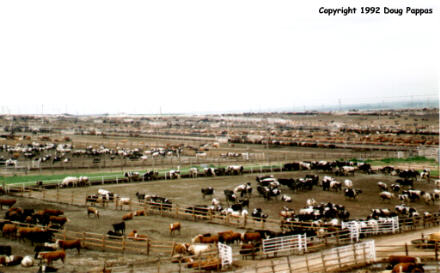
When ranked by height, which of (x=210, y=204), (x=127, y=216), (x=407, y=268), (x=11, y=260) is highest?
(x=407, y=268)

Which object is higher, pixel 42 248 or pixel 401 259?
pixel 401 259

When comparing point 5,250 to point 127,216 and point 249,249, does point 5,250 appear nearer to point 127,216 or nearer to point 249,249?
point 127,216

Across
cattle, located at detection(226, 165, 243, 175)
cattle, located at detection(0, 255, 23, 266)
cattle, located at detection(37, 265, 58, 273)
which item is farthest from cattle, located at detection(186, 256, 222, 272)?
cattle, located at detection(226, 165, 243, 175)

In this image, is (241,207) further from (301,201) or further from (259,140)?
(259,140)

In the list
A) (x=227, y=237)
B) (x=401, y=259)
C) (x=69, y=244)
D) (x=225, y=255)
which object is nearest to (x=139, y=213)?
(x=69, y=244)

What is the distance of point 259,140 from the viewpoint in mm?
81562

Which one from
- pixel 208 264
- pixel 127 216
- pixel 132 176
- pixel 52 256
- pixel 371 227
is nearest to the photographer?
pixel 208 264

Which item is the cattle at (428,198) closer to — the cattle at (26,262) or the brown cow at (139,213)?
the brown cow at (139,213)

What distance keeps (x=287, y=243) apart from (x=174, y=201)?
14.1 meters

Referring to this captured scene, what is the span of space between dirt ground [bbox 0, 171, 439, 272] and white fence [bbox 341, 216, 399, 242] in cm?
385

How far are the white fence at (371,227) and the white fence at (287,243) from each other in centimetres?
310

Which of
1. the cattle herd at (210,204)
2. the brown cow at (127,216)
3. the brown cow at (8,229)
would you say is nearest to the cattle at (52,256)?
the cattle herd at (210,204)

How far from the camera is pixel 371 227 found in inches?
853

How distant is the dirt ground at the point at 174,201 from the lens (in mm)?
18344
